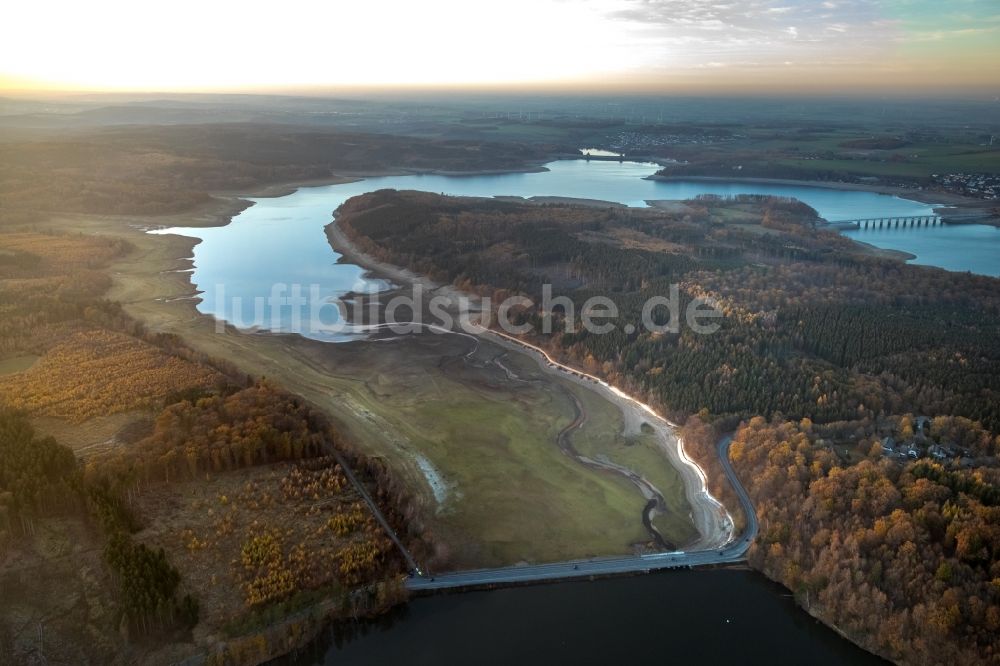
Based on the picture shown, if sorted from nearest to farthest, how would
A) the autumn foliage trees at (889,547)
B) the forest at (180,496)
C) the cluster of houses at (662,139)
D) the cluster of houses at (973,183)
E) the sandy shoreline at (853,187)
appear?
1. the autumn foliage trees at (889,547)
2. the forest at (180,496)
3. the cluster of houses at (973,183)
4. the sandy shoreline at (853,187)
5. the cluster of houses at (662,139)

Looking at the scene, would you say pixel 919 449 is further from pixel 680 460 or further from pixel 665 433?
pixel 665 433

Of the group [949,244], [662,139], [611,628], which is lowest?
[611,628]

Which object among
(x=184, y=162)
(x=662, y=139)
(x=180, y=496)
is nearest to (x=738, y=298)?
(x=180, y=496)

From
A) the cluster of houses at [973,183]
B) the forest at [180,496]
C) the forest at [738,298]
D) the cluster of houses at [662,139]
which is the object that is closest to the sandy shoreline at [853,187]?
the cluster of houses at [973,183]

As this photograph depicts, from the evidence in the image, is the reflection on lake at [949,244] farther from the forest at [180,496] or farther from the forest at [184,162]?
the forest at [184,162]

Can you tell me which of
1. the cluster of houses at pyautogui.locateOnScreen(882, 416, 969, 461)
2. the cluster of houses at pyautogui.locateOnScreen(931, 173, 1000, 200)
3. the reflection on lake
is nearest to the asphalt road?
the cluster of houses at pyautogui.locateOnScreen(882, 416, 969, 461)

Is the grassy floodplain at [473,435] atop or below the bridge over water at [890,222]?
below

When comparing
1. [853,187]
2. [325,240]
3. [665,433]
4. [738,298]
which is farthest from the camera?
[853,187]

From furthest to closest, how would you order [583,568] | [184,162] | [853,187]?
[853,187] → [184,162] → [583,568]
